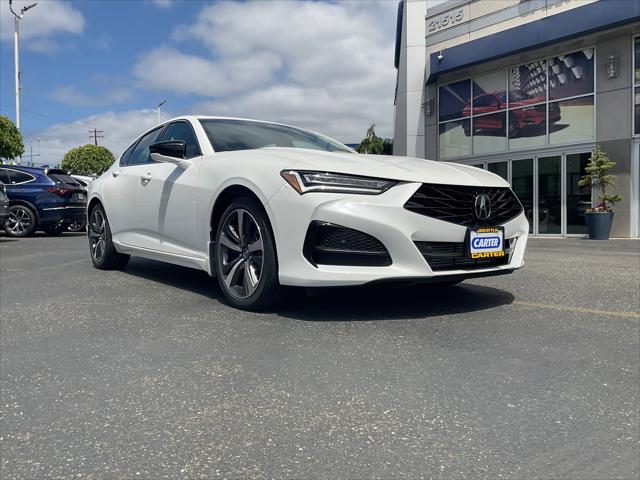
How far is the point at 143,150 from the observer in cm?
541

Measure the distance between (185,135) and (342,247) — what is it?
2.13 metres

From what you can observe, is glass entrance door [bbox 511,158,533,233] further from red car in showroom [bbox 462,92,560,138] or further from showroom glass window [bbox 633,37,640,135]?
showroom glass window [bbox 633,37,640,135]

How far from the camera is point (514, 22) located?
16109 millimetres

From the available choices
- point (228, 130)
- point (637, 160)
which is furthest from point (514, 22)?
point (228, 130)

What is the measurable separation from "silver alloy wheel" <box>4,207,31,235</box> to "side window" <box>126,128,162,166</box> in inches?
291

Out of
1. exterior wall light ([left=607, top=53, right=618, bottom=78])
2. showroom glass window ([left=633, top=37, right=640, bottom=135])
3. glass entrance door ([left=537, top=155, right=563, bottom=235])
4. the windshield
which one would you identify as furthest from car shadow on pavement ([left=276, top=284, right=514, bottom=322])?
exterior wall light ([left=607, top=53, right=618, bottom=78])

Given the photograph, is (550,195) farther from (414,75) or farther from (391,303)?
(391,303)

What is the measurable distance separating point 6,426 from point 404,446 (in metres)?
1.48

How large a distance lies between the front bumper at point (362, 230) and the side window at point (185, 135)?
137 cm

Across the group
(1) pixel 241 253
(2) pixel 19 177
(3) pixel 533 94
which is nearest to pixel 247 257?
(1) pixel 241 253

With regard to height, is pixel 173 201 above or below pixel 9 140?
below

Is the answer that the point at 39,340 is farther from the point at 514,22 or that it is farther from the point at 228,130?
the point at 514,22

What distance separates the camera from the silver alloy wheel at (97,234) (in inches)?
228

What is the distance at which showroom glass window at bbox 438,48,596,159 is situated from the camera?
14766 mm
